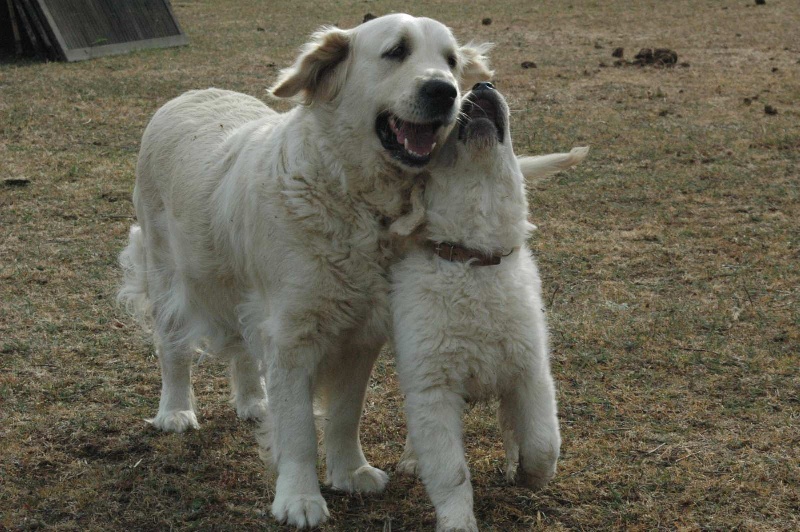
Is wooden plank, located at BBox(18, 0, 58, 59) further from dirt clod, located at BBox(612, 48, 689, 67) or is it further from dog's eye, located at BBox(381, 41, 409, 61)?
dog's eye, located at BBox(381, 41, 409, 61)

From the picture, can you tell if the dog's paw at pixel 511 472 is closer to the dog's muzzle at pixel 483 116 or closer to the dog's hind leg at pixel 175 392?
the dog's muzzle at pixel 483 116

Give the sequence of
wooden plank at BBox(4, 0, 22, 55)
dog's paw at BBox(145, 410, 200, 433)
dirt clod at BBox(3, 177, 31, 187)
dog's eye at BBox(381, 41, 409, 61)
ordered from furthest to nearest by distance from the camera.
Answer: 1. wooden plank at BBox(4, 0, 22, 55)
2. dirt clod at BBox(3, 177, 31, 187)
3. dog's paw at BBox(145, 410, 200, 433)
4. dog's eye at BBox(381, 41, 409, 61)

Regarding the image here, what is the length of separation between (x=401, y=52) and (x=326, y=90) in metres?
0.33

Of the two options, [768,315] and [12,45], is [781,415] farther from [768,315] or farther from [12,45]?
[12,45]

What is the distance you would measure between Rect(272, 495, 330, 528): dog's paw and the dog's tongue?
1329 millimetres

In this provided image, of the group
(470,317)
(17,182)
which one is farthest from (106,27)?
(470,317)

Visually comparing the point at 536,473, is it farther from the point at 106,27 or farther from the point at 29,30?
the point at 29,30

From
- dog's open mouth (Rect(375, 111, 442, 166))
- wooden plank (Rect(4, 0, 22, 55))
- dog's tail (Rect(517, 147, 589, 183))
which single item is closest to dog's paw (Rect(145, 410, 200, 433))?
dog's open mouth (Rect(375, 111, 442, 166))

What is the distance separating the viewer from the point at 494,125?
3.45 metres

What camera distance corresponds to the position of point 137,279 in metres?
4.93

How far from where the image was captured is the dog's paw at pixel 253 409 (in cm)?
442

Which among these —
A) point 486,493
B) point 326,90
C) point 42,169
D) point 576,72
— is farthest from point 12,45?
point 486,493

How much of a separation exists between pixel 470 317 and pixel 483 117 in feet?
2.37

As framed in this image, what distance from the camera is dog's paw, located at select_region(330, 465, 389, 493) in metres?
3.76
